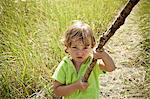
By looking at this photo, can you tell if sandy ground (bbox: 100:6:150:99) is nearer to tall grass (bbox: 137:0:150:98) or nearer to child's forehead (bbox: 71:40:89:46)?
tall grass (bbox: 137:0:150:98)

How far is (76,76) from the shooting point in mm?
2535

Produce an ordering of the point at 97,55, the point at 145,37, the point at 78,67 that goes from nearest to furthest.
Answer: the point at 97,55 < the point at 78,67 < the point at 145,37

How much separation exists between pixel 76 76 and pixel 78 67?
0.05 meters

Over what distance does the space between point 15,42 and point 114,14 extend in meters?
2.27

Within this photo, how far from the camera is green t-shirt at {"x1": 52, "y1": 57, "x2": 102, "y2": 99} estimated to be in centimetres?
251

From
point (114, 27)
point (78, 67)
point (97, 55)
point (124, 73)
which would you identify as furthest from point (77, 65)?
point (124, 73)

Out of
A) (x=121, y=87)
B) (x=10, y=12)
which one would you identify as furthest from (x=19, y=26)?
(x=121, y=87)

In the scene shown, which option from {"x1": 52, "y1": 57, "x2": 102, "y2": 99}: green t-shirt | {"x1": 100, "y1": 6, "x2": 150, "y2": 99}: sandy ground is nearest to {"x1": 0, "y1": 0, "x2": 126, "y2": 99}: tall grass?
{"x1": 100, "y1": 6, "x2": 150, "y2": 99}: sandy ground

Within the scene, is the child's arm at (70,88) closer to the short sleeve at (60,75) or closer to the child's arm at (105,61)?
the short sleeve at (60,75)

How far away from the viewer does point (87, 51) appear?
245cm

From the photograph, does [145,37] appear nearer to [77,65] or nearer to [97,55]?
[77,65]

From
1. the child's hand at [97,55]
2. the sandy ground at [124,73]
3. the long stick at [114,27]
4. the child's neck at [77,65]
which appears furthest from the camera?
the sandy ground at [124,73]

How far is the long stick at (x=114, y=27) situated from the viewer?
203 centimetres

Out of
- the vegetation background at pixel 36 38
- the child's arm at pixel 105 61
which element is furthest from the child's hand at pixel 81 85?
the vegetation background at pixel 36 38
